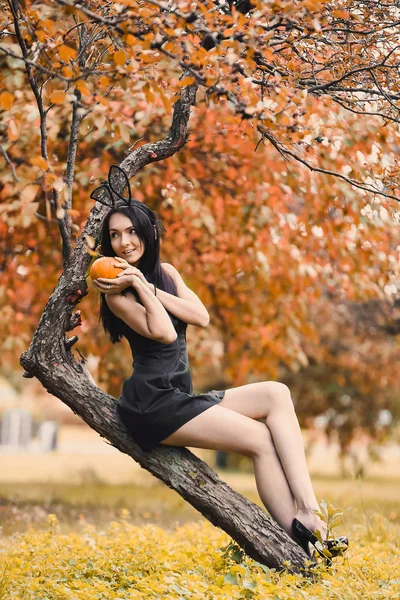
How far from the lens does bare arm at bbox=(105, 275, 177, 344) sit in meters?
3.77

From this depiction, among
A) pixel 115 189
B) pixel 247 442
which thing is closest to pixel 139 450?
pixel 247 442

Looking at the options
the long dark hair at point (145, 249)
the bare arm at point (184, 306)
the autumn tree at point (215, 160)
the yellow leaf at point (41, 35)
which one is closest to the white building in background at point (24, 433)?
the autumn tree at point (215, 160)

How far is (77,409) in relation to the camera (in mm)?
4016

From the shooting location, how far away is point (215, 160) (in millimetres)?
7754

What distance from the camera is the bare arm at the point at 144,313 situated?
3766mm

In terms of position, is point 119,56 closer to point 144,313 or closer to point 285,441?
point 144,313

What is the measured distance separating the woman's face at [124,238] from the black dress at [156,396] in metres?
0.39

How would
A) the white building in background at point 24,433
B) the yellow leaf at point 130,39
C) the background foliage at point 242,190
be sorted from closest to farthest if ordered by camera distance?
the yellow leaf at point 130,39 → the background foliage at point 242,190 → the white building in background at point 24,433

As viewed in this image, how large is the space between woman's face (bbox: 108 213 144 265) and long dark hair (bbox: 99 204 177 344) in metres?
0.02

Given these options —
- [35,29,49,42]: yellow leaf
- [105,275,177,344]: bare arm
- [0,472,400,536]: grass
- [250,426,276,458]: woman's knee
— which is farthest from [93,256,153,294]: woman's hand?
[0,472,400,536]: grass

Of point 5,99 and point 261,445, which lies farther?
point 261,445

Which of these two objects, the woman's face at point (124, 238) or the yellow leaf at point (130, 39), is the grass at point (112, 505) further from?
the yellow leaf at point (130, 39)

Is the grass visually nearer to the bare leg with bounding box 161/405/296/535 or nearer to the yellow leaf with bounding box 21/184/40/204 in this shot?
the bare leg with bounding box 161/405/296/535

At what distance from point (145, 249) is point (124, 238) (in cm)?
15
